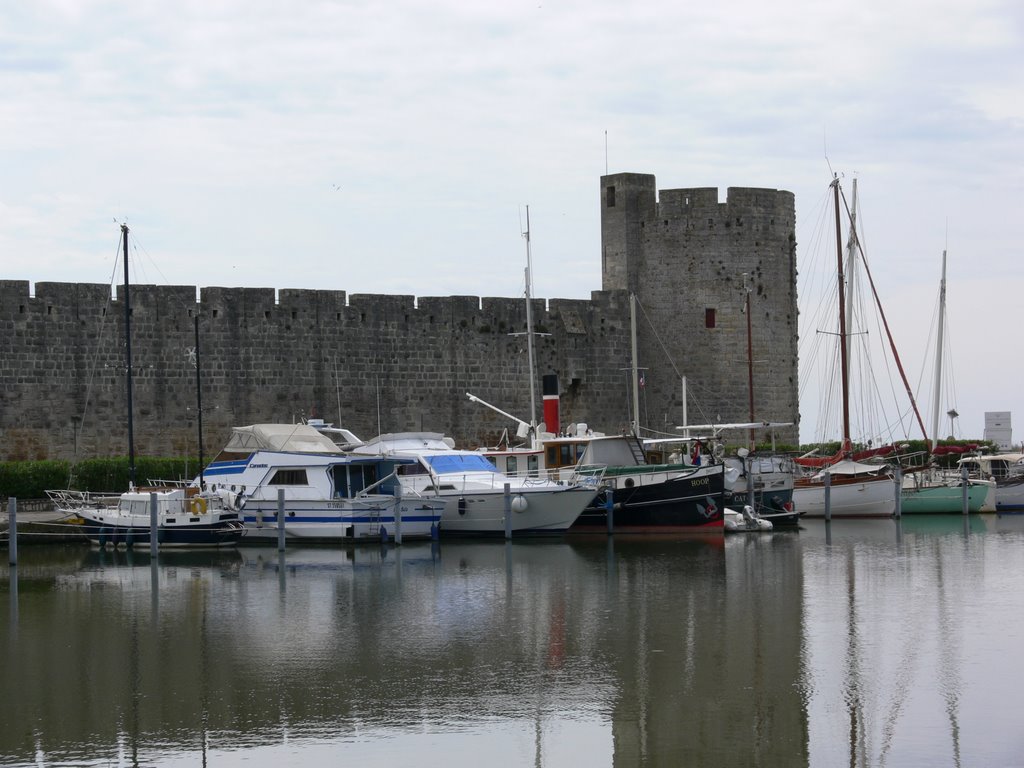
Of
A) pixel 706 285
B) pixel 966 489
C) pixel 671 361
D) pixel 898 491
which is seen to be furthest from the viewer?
pixel 671 361

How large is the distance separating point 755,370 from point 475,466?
8.85 m

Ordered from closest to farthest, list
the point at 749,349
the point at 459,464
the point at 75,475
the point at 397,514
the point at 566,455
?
the point at 397,514 < the point at 459,464 < the point at 566,455 < the point at 75,475 < the point at 749,349

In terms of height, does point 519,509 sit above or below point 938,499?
above

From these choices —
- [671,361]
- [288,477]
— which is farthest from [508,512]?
[671,361]

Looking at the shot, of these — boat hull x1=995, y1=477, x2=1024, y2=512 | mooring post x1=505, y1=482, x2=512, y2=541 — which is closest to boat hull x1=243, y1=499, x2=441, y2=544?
mooring post x1=505, y1=482, x2=512, y2=541

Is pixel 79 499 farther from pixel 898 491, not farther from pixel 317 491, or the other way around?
pixel 898 491

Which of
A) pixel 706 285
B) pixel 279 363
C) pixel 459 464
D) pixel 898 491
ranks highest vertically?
pixel 706 285

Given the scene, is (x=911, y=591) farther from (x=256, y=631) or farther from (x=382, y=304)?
(x=382, y=304)

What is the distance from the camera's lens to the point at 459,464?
70.2 feet

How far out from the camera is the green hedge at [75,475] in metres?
23.1

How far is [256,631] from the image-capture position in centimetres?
1309

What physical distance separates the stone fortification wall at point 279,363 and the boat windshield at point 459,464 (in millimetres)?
5468

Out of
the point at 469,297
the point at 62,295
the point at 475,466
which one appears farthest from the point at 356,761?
the point at 469,297

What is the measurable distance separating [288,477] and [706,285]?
10.7 metres
